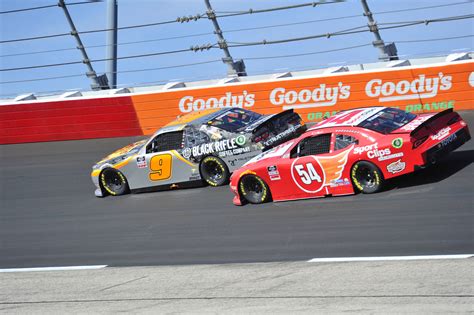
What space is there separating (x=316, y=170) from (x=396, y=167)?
1.30 meters

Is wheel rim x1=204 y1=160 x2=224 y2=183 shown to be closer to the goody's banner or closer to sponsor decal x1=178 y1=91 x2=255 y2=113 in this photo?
the goody's banner

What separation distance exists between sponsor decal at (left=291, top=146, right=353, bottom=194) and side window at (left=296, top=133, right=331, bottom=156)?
0.11m

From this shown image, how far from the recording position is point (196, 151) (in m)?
14.9

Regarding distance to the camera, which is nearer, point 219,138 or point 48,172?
point 219,138

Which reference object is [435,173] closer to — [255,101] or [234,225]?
[234,225]

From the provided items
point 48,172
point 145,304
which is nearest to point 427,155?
point 145,304

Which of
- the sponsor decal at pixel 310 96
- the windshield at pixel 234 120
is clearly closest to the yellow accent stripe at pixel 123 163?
the windshield at pixel 234 120

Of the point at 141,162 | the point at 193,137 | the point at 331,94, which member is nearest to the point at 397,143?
the point at 193,137

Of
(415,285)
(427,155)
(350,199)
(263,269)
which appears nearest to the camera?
(415,285)

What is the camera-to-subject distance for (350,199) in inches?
496

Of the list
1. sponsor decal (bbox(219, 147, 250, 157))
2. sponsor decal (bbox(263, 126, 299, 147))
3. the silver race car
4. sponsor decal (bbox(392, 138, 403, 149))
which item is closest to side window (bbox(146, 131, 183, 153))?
the silver race car

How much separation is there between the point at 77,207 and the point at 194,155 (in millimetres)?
2782

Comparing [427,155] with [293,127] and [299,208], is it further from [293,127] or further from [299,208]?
[293,127]

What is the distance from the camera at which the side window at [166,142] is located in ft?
50.1
